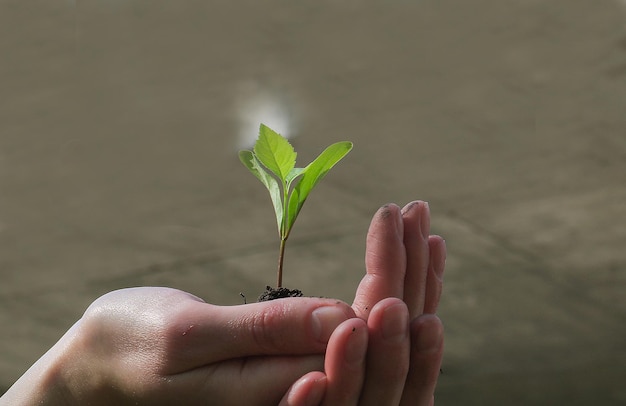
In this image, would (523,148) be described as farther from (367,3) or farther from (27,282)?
(27,282)

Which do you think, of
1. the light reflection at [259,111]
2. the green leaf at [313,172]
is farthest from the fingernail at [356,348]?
the light reflection at [259,111]

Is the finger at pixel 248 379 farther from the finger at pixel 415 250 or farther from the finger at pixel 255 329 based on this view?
the finger at pixel 415 250

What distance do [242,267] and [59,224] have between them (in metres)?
0.67

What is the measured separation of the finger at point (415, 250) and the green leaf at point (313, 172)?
0.11 metres

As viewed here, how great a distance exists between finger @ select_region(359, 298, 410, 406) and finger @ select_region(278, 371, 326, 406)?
50mm

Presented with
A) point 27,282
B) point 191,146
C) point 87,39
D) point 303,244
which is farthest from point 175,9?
point 27,282

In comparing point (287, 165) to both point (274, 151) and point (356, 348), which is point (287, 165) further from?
point (356, 348)

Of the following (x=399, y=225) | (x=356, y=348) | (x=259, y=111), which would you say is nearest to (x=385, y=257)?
(x=399, y=225)

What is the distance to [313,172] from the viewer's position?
0.86 meters

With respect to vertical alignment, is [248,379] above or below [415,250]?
below

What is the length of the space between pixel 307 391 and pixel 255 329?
74mm

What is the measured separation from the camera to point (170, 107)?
7.04 ft

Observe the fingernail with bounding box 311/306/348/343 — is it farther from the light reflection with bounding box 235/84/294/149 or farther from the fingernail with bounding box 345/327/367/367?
the light reflection with bounding box 235/84/294/149

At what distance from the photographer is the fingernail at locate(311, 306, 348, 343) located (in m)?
0.66
